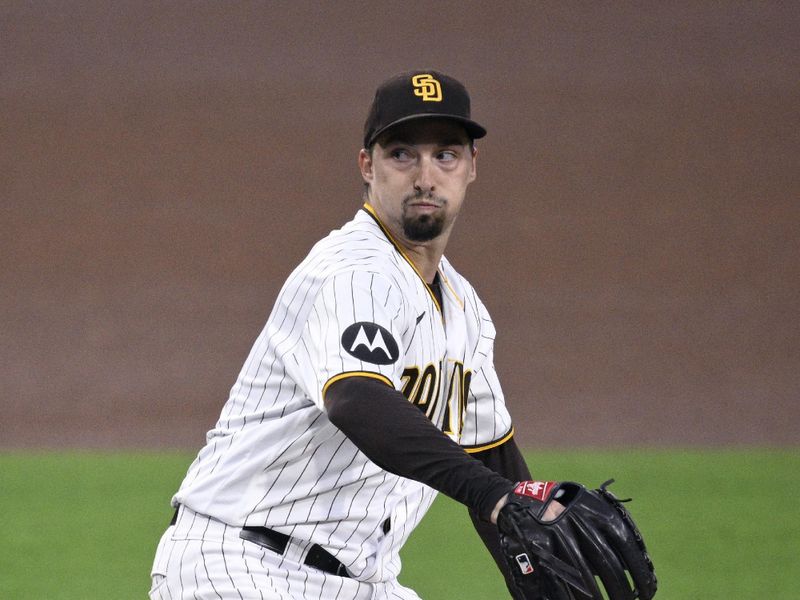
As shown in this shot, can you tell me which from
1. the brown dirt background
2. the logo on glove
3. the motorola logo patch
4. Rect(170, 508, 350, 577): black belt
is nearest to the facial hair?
the motorola logo patch

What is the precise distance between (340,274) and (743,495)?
577cm

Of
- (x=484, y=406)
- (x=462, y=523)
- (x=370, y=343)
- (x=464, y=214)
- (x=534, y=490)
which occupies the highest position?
(x=464, y=214)

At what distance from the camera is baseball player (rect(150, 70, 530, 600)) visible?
1994 mm

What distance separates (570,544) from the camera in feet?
6.39

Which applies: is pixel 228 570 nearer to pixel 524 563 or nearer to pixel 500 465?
pixel 524 563

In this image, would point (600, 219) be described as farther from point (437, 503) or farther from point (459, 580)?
point (459, 580)

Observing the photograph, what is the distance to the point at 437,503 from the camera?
741 cm

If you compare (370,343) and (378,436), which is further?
(370,343)

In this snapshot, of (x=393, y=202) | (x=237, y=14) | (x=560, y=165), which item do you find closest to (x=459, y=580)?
(x=393, y=202)

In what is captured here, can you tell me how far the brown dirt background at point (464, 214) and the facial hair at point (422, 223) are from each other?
747cm

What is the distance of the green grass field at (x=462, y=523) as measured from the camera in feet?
17.6

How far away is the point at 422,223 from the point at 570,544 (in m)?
0.81

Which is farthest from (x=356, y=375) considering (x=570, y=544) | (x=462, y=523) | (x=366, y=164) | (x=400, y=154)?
(x=462, y=523)

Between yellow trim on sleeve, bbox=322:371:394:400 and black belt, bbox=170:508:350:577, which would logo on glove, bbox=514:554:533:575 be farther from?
black belt, bbox=170:508:350:577
